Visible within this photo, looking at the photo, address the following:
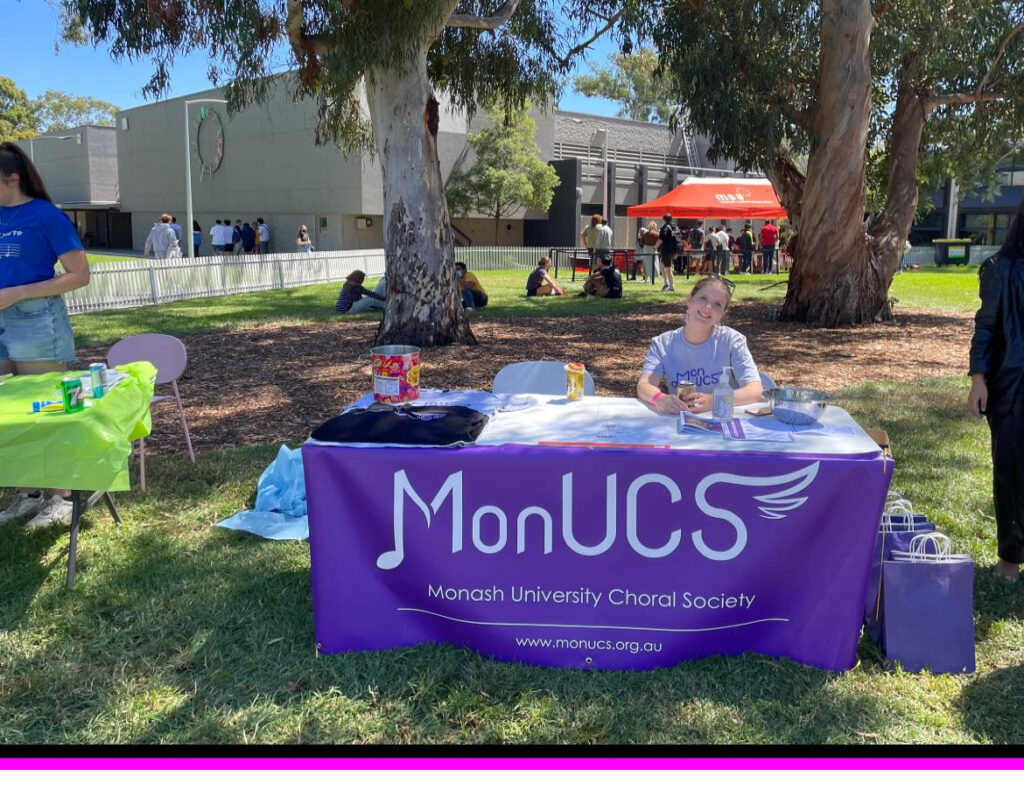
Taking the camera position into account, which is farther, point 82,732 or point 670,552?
point 670,552

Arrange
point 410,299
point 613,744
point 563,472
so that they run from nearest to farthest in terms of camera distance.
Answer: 1. point 613,744
2. point 563,472
3. point 410,299

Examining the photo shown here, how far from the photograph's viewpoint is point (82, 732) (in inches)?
115

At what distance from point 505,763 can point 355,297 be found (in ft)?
42.8

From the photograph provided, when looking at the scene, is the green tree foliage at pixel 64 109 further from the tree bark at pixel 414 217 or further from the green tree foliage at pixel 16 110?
the tree bark at pixel 414 217

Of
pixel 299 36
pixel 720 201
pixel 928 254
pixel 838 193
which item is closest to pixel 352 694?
pixel 299 36

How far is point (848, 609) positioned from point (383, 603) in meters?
1.76

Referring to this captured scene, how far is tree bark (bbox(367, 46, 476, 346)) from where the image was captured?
414 inches

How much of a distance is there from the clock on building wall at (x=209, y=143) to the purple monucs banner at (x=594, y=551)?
38.9 meters

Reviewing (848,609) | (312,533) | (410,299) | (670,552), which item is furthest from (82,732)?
(410,299)

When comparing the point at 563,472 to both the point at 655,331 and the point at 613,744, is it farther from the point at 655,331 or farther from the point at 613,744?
the point at 655,331

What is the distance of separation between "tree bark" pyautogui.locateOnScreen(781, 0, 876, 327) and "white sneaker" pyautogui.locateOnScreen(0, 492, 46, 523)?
11744 millimetres

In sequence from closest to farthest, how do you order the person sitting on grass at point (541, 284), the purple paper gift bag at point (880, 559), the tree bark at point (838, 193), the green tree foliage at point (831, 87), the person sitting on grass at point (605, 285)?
1. the purple paper gift bag at point (880, 559)
2. the tree bark at point (838, 193)
3. the green tree foliage at point (831, 87)
4. the person sitting on grass at point (605, 285)
5. the person sitting on grass at point (541, 284)

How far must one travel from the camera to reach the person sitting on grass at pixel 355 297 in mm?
15125

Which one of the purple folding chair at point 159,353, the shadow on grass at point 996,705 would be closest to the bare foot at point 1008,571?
the shadow on grass at point 996,705
